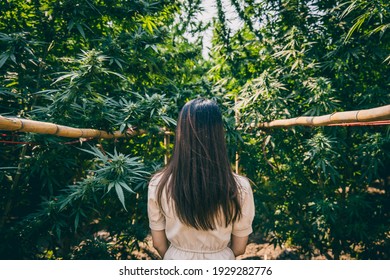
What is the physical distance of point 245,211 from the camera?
4.00 feet

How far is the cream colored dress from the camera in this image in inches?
47.3

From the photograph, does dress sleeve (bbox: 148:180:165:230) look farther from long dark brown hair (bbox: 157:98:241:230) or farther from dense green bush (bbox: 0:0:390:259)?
dense green bush (bbox: 0:0:390:259)

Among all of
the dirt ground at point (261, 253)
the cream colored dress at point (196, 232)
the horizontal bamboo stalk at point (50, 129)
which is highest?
the horizontal bamboo stalk at point (50, 129)

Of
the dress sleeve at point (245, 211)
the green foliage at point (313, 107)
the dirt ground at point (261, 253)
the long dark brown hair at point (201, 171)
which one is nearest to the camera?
the long dark brown hair at point (201, 171)

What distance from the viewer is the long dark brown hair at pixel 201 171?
111 centimetres

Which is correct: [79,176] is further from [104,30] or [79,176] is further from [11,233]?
[104,30]

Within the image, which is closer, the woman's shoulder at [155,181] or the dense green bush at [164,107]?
the woman's shoulder at [155,181]

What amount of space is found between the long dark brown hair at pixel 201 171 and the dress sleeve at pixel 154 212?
0.37 ft

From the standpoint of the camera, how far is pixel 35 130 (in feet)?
4.68

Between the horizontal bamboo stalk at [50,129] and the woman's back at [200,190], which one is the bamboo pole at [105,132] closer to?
the horizontal bamboo stalk at [50,129]

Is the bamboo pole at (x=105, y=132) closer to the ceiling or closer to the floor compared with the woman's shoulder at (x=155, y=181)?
closer to the ceiling

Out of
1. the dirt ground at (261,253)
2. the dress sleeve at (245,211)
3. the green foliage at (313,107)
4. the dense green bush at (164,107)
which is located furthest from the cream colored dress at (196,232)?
the dirt ground at (261,253)

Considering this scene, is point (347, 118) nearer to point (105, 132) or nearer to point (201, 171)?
point (201, 171)

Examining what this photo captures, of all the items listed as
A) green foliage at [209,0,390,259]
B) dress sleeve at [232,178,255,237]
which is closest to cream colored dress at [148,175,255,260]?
dress sleeve at [232,178,255,237]
